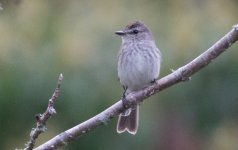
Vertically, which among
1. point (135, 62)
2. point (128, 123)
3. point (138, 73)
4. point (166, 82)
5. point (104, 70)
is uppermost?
point (104, 70)

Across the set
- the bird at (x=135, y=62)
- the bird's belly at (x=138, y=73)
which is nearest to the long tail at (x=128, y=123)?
the bird at (x=135, y=62)

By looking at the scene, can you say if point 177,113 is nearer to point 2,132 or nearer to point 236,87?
point 236,87

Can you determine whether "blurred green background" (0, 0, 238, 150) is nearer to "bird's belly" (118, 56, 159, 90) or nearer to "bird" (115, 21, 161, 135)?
"bird" (115, 21, 161, 135)

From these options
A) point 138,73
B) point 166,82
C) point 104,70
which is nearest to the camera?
point 166,82

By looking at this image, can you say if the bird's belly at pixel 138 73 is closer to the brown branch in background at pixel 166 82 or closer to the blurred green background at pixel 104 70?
the blurred green background at pixel 104 70

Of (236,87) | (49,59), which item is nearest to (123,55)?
(49,59)

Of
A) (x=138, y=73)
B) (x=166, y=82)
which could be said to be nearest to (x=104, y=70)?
(x=138, y=73)

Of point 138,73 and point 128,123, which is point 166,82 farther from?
point 128,123

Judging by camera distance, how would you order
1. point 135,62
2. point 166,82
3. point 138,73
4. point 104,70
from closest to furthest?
point 166,82, point 138,73, point 135,62, point 104,70
